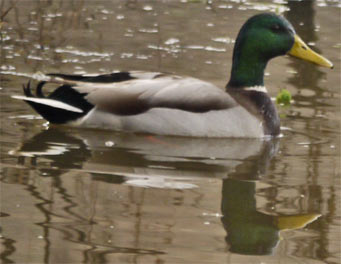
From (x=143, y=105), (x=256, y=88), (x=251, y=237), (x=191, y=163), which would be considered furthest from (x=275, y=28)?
(x=251, y=237)

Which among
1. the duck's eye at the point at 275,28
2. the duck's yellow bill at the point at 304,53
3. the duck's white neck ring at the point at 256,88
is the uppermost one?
the duck's eye at the point at 275,28

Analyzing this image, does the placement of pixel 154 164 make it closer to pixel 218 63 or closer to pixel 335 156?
pixel 335 156

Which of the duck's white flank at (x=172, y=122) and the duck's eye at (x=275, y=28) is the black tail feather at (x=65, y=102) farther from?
the duck's eye at (x=275, y=28)

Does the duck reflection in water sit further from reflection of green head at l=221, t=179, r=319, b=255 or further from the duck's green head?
the duck's green head

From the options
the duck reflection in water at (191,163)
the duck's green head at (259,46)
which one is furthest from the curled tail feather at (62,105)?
the duck's green head at (259,46)

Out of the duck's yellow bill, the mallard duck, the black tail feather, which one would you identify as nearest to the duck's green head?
the duck's yellow bill

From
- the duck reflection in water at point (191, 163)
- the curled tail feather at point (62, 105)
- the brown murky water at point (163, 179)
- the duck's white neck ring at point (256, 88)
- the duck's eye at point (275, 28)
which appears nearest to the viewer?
the brown murky water at point (163, 179)

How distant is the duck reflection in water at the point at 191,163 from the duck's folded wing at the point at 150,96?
256 millimetres

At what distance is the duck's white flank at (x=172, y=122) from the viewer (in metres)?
9.63

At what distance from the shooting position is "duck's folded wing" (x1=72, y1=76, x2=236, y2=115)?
9.59 m

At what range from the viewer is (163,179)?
8.01 meters

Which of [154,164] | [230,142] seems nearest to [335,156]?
[230,142]

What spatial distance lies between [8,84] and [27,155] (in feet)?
8.81

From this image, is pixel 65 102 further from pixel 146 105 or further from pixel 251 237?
pixel 251 237
